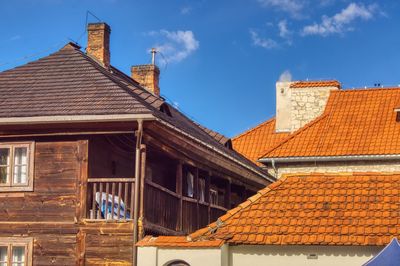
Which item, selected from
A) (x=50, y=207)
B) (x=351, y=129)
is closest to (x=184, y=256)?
(x=50, y=207)

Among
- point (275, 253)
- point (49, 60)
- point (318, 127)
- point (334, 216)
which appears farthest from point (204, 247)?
point (318, 127)

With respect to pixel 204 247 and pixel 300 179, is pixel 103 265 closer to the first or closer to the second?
pixel 204 247

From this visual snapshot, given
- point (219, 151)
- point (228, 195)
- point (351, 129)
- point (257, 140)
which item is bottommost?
point (228, 195)

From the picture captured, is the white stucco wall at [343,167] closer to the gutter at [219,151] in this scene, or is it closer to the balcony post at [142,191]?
the gutter at [219,151]

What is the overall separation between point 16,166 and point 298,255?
22.7ft

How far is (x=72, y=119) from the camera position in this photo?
18.2 metres

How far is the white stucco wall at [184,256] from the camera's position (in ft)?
53.1

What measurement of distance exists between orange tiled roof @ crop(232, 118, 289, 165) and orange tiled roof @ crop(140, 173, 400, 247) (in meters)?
17.4

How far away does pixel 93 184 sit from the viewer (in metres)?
18.8

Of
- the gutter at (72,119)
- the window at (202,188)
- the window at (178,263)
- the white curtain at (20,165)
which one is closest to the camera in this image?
the window at (178,263)

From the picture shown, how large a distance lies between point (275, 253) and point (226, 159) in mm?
8246

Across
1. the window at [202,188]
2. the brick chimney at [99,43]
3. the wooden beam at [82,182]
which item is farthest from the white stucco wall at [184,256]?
the brick chimney at [99,43]

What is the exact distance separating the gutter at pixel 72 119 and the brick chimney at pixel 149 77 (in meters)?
10.4

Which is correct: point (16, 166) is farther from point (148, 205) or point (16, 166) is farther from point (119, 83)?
point (119, 83)
